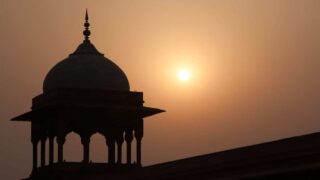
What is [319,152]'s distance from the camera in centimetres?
2889

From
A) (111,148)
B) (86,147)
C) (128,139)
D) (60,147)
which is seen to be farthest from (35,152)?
(128,139)

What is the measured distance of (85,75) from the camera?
157 ft

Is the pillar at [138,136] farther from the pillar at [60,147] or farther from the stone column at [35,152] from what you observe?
the stone column at [35,152]

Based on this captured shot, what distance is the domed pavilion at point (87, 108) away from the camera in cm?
4669

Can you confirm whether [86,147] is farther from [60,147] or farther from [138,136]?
[138,136]

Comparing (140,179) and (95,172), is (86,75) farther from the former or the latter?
(140,179)

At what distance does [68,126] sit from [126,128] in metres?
2.25

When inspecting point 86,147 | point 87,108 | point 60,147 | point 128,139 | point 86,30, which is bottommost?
point 60,147

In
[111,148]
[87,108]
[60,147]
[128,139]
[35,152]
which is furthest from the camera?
[35,152]

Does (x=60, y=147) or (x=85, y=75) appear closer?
(x=60, y=147)

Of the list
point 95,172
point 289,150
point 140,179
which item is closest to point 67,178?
point 95,172

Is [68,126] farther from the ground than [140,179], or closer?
farther from the ground

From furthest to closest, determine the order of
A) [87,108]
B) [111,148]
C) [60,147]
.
Result: 1. [111,148]
2. [87,108]
3. [60,147]

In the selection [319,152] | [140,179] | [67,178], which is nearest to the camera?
[319,152]
